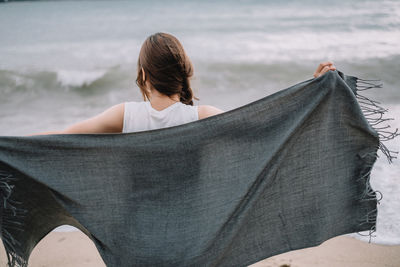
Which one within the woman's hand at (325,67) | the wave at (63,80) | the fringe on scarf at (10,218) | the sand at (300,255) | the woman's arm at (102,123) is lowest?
the sand at (300,255)

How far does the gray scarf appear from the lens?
1655mm

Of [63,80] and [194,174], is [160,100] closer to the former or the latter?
[194,174]

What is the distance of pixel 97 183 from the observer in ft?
5.53

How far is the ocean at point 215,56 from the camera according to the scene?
6.70 meters

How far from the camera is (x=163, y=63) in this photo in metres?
1.65

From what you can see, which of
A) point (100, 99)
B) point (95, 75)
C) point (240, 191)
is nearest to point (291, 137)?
point (240, 191)

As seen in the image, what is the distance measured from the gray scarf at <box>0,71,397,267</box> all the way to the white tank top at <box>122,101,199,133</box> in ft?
0.32

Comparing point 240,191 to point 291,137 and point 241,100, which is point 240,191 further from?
point 241,100

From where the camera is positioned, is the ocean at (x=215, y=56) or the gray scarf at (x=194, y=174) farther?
the ocean at (x=215, y=56)

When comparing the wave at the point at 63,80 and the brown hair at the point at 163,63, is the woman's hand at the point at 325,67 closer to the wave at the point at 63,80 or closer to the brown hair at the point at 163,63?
the brown hair at the point at 163,63

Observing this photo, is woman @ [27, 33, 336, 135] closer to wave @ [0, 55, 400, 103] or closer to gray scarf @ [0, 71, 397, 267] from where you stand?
gray scarf @ [0, 71, 397, 267]

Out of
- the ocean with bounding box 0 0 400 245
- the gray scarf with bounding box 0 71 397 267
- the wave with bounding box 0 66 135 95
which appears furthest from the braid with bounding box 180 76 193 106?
the wave with bounding box 0 66 135 95

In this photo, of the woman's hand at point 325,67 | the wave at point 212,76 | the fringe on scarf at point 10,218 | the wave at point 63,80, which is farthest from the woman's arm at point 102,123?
the wave at point 63,80

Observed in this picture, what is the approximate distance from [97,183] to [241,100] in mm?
5654
